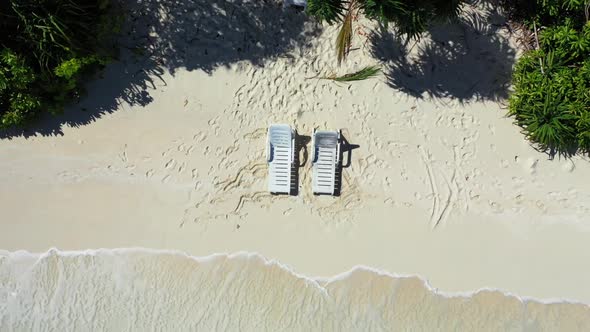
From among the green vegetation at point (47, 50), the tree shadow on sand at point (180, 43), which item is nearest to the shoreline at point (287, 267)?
the tree shadow on sand at point (180, 43)

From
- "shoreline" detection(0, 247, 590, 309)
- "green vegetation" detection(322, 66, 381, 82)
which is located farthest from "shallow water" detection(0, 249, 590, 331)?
"green vegetation" detection(322, 66, 381, 82)

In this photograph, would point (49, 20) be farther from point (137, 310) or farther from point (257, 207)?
point (137, 310)

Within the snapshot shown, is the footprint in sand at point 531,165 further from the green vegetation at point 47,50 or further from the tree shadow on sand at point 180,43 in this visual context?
the green vegetation at point 47,50

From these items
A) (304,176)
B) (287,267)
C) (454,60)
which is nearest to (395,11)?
(454,60)

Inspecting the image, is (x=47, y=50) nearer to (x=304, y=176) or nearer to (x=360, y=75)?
(x=304, y=176)

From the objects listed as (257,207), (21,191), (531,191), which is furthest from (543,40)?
(21,191)
